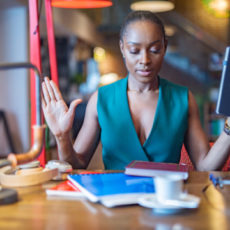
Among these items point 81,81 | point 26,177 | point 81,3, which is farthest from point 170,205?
point 81,81

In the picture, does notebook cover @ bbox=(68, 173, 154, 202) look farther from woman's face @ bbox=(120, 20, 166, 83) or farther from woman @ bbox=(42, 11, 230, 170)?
woman's face @ bbox=(120, 20, 166, 83)

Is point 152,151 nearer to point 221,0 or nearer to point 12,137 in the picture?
point 12,137

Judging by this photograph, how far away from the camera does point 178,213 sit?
3.26ft

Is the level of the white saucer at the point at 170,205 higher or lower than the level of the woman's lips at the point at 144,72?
lower

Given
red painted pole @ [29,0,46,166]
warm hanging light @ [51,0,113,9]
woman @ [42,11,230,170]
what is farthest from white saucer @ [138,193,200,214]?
warm hanging light @ [51,0,113,9]

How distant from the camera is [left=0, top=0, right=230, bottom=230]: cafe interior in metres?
0.99

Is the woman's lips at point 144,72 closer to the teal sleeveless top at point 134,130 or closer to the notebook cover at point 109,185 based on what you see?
the teal sleeveless top at point 134,130

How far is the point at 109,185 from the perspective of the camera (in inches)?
46.5

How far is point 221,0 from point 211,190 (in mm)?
6944

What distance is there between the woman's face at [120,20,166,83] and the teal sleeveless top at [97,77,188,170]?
0.16 metres

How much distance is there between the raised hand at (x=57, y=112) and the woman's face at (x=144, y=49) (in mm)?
359

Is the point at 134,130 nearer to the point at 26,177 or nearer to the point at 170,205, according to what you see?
the point at 26,177

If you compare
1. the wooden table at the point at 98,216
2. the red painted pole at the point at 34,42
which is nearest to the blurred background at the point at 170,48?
the red painted pole at the point at 34,42

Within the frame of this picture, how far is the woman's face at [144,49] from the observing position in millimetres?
1650
